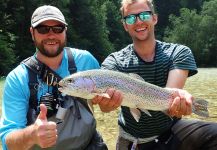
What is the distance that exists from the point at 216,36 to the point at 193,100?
265 feet

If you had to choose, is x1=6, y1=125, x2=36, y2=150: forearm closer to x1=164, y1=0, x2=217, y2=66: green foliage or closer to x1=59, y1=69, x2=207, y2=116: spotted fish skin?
x1=59, y1=69, x2=207, y2=116: spotted fish skin

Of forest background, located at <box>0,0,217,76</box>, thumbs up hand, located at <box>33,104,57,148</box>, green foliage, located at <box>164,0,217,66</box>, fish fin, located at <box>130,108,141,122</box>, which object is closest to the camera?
thumbs up hand, located at <box>33,104,57,148</box>

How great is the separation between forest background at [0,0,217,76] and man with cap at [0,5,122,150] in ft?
102

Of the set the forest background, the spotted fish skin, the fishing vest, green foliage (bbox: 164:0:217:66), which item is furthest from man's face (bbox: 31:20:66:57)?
green foliage (bbox: 164:0:217:66)

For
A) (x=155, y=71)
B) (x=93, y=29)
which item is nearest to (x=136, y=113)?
(x=155, y=71)

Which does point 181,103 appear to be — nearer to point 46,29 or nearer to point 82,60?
point 82,60

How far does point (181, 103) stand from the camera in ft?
16.7

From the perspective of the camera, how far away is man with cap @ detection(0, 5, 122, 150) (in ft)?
17.4

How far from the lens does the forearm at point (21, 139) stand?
457 cm

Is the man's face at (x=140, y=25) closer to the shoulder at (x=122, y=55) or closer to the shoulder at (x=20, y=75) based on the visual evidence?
the shoulder at (x=122, y=55)

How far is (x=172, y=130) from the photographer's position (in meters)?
5.88

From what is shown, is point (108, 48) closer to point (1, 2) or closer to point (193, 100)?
point (1, 2)

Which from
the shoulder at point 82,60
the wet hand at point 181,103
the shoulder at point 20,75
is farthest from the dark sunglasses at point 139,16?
the shoulder at point 20,75

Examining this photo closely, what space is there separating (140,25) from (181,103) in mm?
1210
